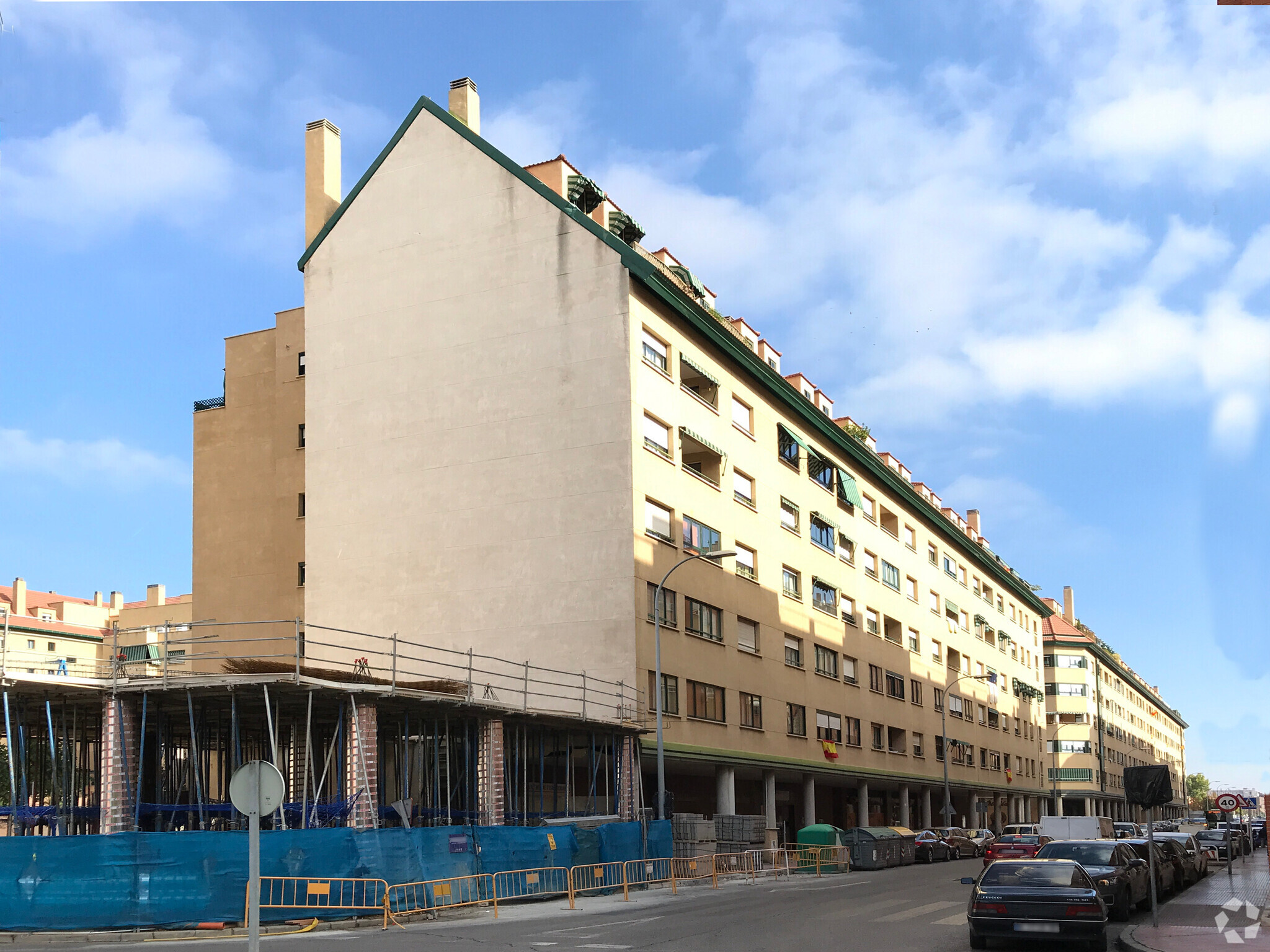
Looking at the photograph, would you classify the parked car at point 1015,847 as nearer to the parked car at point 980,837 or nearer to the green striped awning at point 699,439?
the green striped awning at point 699,439

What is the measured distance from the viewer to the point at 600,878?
31.2 meters

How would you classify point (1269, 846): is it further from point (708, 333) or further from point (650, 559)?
point (708, 333)

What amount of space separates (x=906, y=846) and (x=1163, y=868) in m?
22.1

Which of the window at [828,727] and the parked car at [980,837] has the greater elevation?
the window at [828,727]

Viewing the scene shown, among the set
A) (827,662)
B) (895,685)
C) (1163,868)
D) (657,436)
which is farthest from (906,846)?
(1163,868)

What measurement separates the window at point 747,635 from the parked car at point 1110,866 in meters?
21.8

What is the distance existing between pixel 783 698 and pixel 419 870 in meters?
26.4

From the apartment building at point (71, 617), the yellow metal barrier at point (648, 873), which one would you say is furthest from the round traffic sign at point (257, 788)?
the apartment building at point (71, 617)

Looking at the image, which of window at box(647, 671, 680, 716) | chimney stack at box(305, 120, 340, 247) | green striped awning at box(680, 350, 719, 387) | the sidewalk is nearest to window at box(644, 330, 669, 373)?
green striped awning at box(680, 350, 719, 387)

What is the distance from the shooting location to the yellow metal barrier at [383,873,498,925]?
942 inches

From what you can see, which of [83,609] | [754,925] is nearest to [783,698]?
[754,925]

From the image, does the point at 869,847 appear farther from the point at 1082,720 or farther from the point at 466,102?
the point at 1082,720

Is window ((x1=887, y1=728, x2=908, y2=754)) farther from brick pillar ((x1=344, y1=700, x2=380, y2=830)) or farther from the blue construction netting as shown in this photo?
the blue construction netting

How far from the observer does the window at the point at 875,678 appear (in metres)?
60.3
